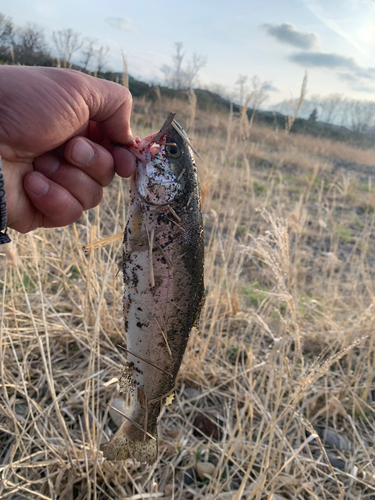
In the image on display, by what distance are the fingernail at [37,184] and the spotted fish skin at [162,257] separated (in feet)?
1.46

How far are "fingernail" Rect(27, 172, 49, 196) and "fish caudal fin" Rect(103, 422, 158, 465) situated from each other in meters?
1.19

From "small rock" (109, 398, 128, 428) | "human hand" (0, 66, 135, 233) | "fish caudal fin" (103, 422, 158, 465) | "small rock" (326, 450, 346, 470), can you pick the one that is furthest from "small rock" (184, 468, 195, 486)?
"human hand" (0, 66, 135, 233)

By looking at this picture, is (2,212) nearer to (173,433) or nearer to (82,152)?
(82,152)

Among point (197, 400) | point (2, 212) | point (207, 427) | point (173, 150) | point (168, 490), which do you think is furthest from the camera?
point (197, 400)

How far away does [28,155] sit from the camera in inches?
57.8

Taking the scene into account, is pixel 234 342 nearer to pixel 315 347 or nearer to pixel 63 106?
pixel 315 347

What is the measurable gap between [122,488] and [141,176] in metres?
1.73

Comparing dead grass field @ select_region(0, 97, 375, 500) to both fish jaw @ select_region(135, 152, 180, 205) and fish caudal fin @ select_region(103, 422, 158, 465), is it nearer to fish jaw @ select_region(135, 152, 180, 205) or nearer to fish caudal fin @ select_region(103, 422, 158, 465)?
fish caudal fin @ select_region(103, 422, 158, 465)

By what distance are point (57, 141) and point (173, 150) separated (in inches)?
20.6

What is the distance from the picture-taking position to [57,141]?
4.65ft

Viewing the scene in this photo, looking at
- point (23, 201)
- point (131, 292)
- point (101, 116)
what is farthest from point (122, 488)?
point (101, 116)

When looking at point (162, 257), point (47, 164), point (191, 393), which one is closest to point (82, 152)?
point (47, 164)

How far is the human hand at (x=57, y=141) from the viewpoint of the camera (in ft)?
4.25

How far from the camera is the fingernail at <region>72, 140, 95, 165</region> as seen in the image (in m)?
1.45
